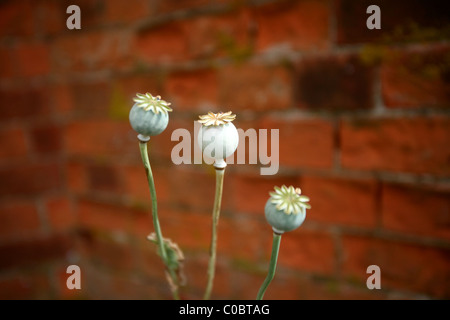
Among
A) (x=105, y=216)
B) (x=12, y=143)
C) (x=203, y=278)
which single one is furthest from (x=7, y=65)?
(x=203, y=278)

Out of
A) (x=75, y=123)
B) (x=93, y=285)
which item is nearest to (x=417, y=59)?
(x=75, y=123)

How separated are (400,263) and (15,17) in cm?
86

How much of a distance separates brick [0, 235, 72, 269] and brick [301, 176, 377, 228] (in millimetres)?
596

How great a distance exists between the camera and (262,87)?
0.61 meters

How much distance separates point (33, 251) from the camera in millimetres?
816

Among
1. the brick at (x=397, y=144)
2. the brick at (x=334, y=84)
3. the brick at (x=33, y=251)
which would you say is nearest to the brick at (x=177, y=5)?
the brick at (x=334, y=84)

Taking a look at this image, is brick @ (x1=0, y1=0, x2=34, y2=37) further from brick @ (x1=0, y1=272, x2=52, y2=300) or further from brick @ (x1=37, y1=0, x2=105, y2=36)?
brick @ (x1=0, y1=272, x2=52, y2=300)

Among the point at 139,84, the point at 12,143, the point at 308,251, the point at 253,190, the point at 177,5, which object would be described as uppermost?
the point at 177,5

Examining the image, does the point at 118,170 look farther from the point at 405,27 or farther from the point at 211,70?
the point at 405,27

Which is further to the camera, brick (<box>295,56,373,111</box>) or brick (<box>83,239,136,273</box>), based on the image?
brick (<box>83,239,136,273</box>)

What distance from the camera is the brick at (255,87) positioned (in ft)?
1.93

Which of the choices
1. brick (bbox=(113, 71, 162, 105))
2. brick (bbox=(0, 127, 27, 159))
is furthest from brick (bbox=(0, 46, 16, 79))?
brick (bbox=(113, 71, 162, 105))

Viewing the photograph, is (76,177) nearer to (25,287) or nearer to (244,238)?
(25,287)

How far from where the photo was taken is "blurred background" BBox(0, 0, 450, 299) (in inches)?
20.2
